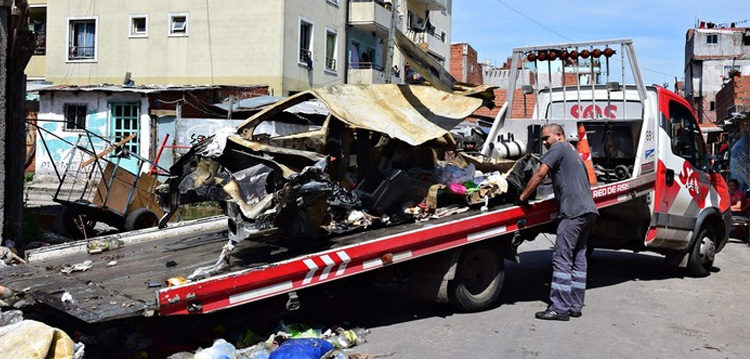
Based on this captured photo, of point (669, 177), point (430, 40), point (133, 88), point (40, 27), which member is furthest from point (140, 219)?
point (430, 40)

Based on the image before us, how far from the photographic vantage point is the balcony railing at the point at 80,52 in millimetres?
29938

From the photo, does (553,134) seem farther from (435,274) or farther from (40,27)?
(40,27)

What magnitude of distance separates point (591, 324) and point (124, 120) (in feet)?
67.0

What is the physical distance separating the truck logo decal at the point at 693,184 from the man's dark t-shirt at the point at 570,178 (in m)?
2.51

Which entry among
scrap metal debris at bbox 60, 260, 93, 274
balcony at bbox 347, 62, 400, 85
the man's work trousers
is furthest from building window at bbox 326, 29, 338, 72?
scrap metal debris at bbox 60, 260, 93, 274

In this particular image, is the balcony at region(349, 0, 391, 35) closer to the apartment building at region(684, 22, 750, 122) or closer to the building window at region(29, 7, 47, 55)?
the building window at region(29, 7, 47, 55)

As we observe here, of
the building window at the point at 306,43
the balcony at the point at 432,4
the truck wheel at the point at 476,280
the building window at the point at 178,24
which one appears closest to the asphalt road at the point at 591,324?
the truck wheel at the point at 476,280

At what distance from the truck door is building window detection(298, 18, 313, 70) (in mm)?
20621

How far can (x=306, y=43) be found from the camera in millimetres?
29453

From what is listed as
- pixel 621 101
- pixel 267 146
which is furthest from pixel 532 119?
pixel 267 146

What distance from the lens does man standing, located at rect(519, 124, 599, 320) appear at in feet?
23.7

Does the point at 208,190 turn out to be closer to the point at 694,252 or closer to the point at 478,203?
the point at 478,203

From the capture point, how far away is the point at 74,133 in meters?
24.8

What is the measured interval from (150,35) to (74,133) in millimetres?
5810
